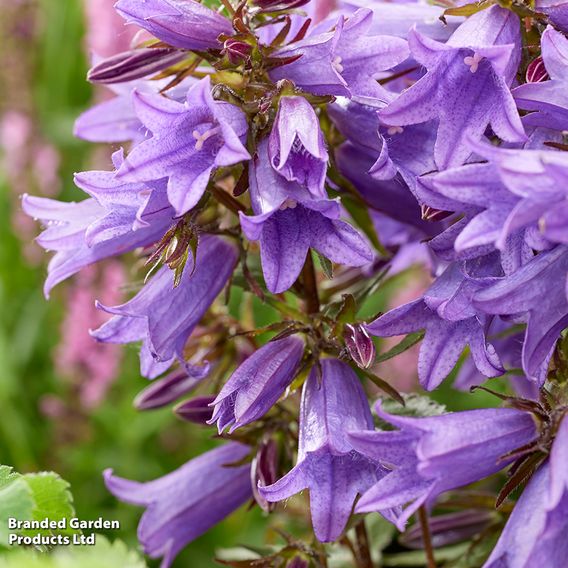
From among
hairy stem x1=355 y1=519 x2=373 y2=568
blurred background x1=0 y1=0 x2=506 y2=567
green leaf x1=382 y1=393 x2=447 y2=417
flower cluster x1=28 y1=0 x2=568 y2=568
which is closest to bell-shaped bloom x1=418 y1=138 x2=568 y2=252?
flower cluster x1=28 y1=0 x2=568 y2=568

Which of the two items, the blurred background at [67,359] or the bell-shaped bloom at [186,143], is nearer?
the bell-shaped bloom at [186,143]

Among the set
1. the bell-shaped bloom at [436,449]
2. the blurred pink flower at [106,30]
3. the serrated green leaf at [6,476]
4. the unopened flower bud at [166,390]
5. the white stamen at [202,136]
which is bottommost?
the unopened flower bud at [166,390]

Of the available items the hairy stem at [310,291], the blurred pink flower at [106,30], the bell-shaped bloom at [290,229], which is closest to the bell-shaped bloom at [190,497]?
the hairy stem at [310,291]

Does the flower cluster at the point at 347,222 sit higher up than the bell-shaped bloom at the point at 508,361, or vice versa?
the flower cluster at the point at 347,222

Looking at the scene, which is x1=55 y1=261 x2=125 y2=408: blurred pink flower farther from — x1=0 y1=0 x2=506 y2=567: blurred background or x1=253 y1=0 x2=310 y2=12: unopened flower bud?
x1=253 y1=0 x2=310 y2=12: unopened flower bud

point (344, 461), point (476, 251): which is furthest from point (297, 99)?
point (344, 461)

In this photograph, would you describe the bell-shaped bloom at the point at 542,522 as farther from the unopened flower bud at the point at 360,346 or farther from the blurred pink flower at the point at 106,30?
the blurred pink flower at the point at 106,30

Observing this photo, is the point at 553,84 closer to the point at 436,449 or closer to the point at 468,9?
the point at 468,9
